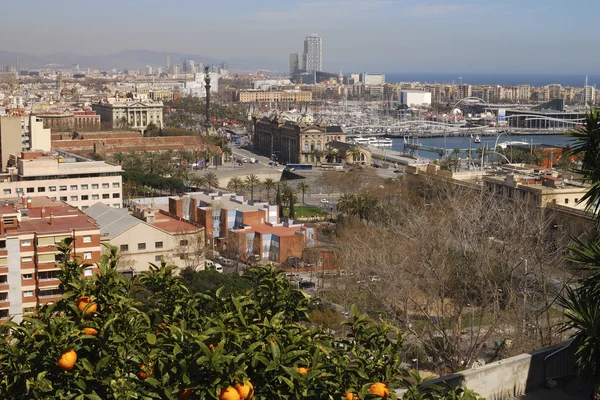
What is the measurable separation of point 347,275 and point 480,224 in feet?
11.9

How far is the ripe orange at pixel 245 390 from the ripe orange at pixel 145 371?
452mm

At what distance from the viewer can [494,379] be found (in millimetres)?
3455

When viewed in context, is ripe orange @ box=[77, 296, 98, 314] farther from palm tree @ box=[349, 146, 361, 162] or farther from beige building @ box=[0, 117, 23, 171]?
palm tree @ box=[349, 146, 361, 162]

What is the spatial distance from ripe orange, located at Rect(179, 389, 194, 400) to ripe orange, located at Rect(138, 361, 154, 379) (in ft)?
0.78

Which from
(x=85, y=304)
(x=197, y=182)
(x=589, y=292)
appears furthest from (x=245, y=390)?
(x=197, y=182)

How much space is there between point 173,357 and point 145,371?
26cm

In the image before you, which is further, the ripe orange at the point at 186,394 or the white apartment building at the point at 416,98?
the white apartment building at the point at 416,98

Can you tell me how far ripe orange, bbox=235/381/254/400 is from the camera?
2.47m

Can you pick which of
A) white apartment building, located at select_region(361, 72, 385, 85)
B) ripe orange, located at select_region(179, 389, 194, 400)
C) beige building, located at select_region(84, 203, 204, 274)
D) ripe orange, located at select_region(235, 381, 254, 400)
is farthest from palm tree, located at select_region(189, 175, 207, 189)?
white apartment building, located at select_region(361, 72, 385, 85)

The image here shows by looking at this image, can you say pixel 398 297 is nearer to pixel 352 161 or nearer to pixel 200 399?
pixel 200 399

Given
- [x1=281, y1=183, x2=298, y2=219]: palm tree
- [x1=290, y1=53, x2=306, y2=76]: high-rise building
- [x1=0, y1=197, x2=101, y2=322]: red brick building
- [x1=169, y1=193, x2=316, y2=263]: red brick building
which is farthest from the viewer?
[x1=290, y1=53, x2=306, y2=76]: high-rise building

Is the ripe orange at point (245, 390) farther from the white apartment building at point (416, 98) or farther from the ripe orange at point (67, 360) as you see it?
the white apartment building at point (416, 98)

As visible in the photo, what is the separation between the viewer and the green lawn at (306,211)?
24.0 metres

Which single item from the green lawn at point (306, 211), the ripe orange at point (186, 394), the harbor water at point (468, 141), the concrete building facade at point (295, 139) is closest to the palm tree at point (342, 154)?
the concrete building facade at point (295, 139)
